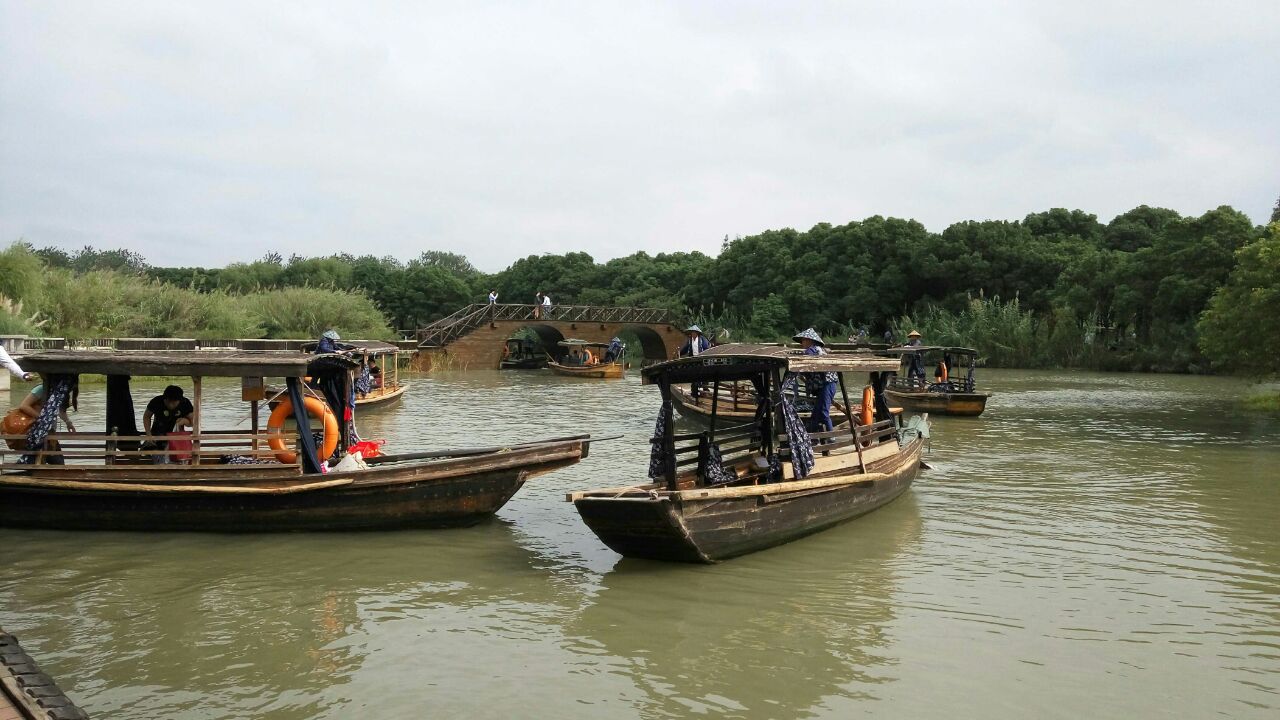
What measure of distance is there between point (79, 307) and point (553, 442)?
32102mm

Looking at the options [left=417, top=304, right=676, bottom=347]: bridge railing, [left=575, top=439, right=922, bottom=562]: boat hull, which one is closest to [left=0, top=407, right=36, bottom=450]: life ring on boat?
[left=575, top=439, right=922, bottom=562]: boat hull

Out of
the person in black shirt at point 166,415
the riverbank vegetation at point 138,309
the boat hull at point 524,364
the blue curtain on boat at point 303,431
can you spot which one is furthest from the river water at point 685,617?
the boat hull at point 524,364

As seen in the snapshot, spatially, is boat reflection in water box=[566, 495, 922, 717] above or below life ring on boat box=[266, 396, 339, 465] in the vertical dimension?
below

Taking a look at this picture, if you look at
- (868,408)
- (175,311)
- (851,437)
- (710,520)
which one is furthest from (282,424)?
(175,311)

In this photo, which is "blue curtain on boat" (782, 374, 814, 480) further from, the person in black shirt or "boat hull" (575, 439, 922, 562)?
the person in black shirt

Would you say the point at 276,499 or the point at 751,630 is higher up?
the point at 276,499

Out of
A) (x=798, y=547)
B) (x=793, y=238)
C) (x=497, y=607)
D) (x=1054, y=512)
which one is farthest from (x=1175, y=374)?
(x=497, y=607)

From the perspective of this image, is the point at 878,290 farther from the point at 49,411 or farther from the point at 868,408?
the point at 49,411

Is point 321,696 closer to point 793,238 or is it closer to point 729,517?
point 729,517

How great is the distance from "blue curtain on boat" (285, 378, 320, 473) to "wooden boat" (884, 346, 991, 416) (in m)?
15.1

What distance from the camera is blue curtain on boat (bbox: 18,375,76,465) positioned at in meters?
10.7

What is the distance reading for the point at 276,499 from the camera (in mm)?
10438

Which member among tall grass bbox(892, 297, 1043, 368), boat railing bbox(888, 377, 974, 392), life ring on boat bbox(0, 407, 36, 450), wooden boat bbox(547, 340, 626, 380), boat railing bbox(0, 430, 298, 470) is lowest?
boat railing bbox(0, 430, 298, 470)

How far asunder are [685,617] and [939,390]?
56.4ft
